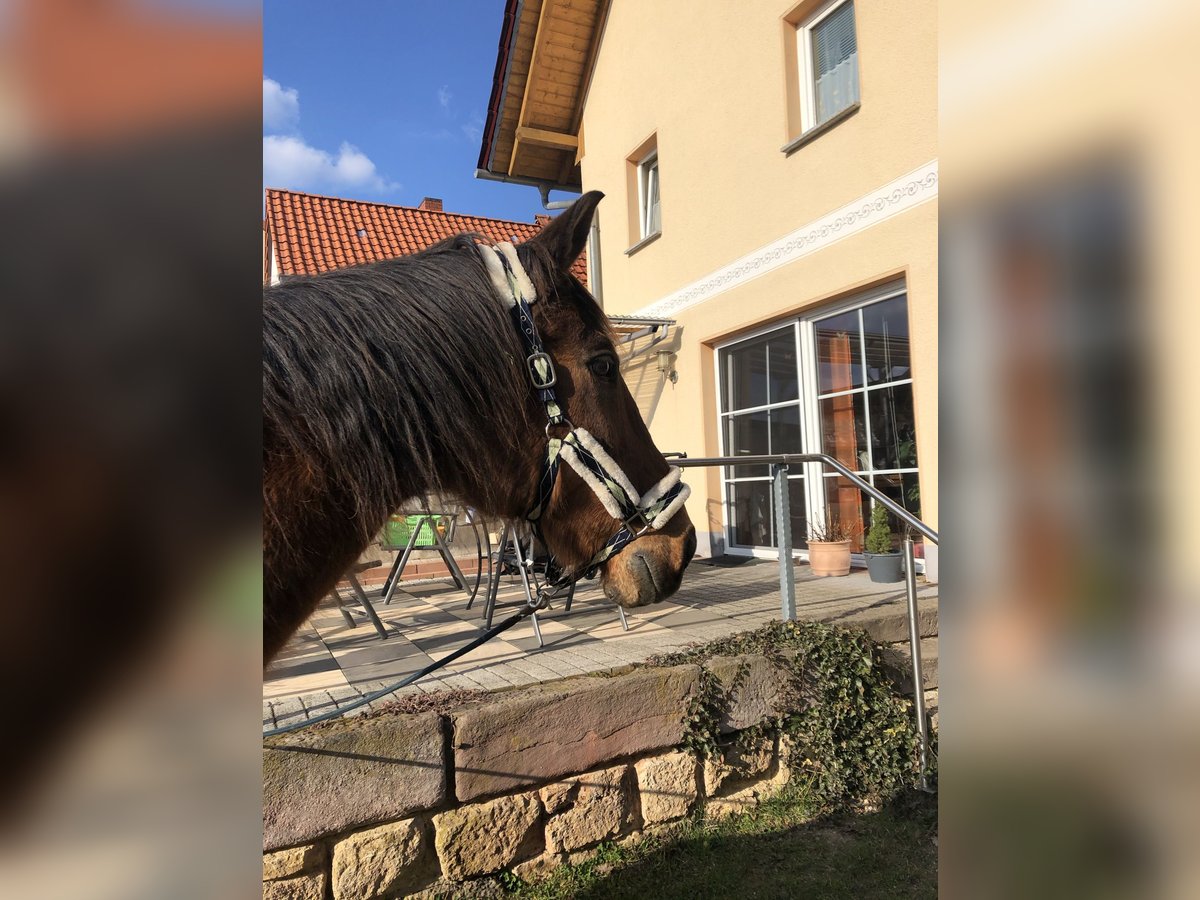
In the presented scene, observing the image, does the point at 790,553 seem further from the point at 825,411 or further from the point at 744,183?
the point at 744,183

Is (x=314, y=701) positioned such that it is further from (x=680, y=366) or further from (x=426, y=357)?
(x=680, y=366)

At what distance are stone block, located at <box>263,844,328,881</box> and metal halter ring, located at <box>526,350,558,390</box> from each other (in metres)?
1.68

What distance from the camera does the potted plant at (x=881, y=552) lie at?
4484mm

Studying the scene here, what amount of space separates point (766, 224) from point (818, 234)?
67 cm

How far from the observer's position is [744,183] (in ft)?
20.0

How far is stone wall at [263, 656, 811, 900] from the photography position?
82.6 inches

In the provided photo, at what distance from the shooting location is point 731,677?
2.83 m

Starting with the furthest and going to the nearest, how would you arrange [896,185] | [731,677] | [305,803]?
[896,185] < [731,677] < [305,803]

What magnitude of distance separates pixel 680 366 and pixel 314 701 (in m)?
5.14

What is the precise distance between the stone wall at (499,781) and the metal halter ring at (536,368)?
1355 mm

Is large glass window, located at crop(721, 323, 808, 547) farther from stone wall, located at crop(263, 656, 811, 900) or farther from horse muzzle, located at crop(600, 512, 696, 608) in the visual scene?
horse muzzle, located at crop(600, 512, 696, 608)

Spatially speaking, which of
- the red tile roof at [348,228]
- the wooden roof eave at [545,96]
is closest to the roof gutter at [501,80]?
the wooden roof eave at [545,96]
